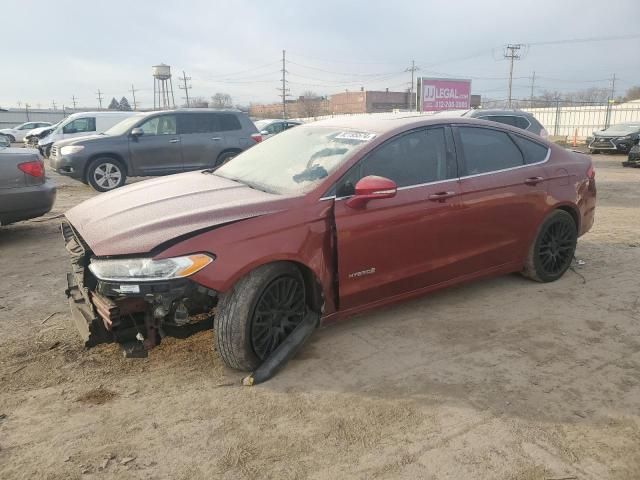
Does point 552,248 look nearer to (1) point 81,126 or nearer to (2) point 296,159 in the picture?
(2) point 296,159

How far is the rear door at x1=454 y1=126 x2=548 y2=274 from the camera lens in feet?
13.7

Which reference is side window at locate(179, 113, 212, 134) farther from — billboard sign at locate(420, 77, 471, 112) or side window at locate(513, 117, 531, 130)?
billboard sign at locate(420, 77, 471, 112)

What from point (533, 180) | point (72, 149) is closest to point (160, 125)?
point (72, 149)

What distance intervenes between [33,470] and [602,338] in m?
3.73

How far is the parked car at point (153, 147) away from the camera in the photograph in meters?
11.0

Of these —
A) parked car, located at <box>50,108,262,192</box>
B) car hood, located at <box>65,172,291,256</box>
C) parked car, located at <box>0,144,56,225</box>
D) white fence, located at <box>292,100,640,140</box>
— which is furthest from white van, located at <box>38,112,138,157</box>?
car hood, located at <box>65,172,291,256</box>

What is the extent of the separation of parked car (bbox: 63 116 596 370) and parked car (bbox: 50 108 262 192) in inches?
297

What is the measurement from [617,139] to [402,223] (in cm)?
2141

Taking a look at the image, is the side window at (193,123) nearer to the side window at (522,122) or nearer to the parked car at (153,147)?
the parked car at (153,147)

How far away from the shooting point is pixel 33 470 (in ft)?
8.00

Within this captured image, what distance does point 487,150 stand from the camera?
4.40m

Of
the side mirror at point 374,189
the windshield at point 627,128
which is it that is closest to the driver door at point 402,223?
the side mirror at point 374,189

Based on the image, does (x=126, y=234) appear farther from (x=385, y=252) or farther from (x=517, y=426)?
(x=517, y=426)

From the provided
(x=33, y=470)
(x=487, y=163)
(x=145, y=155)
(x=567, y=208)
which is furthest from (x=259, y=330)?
(x=145, y=155)
